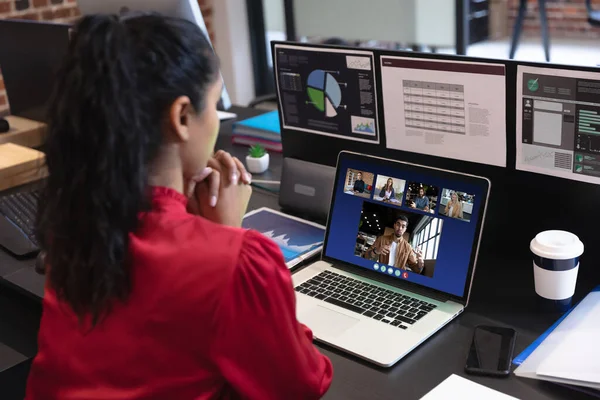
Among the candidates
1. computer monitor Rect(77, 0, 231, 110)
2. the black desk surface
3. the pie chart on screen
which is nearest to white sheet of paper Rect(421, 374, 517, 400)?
the black desk surface

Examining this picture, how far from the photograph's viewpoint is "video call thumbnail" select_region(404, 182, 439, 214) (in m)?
1.30

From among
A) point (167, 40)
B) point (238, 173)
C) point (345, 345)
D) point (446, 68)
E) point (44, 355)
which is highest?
point (167, 40)

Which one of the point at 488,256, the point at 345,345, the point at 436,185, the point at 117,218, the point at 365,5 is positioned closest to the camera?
the point at 117,218

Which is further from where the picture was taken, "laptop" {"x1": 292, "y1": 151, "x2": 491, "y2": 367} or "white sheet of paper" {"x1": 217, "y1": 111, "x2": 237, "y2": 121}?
"white sheet of paper" {"x1": 217, "y1": 111, "x2": 237, "y2": 121}

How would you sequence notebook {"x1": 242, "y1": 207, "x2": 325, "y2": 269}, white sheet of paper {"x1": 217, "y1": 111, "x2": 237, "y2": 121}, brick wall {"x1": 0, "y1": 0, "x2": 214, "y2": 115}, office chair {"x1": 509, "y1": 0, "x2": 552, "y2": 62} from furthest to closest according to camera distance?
office chair {"x1": 509, "y1": 0, "x2": 552, "y2": 62}, brick wall {"x1": 0, "y1": 0, "x2": 214, "y2": 115}, white sheet of paper {"x1": 217, "y1": 111, "x2": 237, "y2": 121}, notebook {"x1": 242, "y1": 207, "x2": 325, "y2": 269}

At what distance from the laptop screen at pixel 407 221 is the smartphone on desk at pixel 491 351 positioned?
96 millimetres

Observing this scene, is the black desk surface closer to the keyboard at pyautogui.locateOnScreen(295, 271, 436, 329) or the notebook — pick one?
the keyboard at pyautogui.locateOnScreen(295, 271, 436, 329)

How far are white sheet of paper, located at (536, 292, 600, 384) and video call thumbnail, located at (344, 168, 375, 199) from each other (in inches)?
17.8

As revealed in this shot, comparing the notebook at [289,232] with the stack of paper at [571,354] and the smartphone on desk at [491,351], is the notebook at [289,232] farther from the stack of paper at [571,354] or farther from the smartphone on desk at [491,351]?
the stack of paper at [571,354]

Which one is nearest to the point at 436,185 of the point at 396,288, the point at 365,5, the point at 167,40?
the point at 396,288

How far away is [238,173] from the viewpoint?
3.98ft

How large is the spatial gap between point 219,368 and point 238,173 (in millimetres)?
434

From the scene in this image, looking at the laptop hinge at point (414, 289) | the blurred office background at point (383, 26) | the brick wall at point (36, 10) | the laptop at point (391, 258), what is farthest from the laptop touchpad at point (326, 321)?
the blurred office background at point (383, 26)

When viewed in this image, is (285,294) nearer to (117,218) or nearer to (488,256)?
(117,218)
